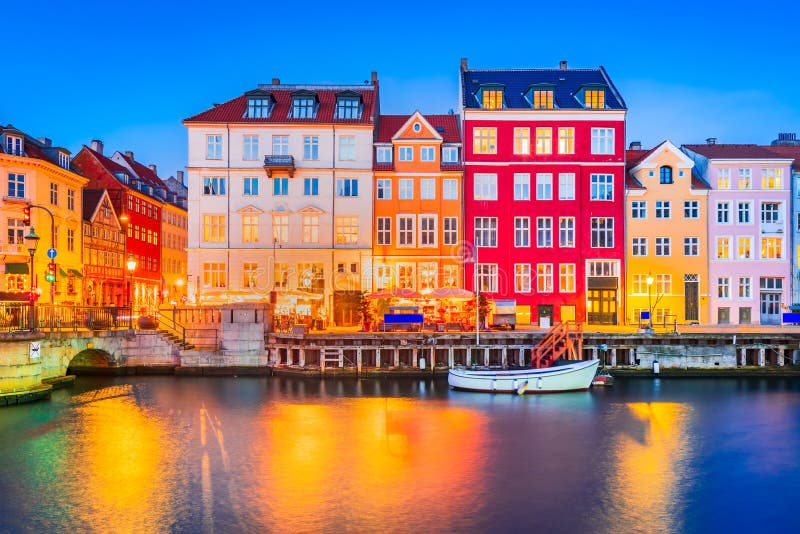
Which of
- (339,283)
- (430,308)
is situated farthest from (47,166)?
(430,308)

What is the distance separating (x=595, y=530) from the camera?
1762 centimetres

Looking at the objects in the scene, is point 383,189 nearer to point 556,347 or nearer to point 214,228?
point 214,228

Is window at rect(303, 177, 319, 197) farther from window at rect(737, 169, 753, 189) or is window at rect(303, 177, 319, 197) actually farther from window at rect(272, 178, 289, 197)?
window at rect(737, 169, 753, 189)

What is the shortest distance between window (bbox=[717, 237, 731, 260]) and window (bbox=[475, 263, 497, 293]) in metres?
17.2

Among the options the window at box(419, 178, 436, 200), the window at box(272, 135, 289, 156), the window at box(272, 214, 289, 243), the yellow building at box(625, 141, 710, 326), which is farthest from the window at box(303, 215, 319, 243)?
the yellow building at box(625, 141, 710, 326)

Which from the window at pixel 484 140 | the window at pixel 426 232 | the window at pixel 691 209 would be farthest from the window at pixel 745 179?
the window at pixel 426 232

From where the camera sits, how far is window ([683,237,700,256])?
55.4m

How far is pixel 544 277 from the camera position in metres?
54.8

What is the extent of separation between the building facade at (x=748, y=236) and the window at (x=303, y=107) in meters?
30.3

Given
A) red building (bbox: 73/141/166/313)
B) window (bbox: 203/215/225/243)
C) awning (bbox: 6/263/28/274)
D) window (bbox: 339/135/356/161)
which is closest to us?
awning (bbox: 6/263/28/274)

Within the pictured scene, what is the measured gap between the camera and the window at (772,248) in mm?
55844

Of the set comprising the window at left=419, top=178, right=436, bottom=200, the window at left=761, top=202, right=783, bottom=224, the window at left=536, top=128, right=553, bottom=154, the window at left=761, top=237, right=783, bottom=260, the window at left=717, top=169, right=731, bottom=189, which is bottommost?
the window at left=761, top=237, right=783, bottom=260

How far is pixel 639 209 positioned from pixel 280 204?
89.2 ft

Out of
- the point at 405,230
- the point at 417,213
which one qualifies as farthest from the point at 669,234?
the point at 405,230
